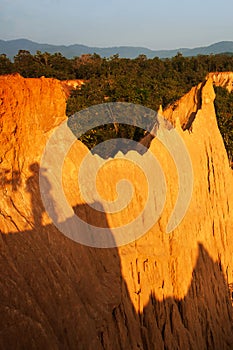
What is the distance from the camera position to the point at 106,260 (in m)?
7.07

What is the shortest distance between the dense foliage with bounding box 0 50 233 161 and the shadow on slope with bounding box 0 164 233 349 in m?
14.0

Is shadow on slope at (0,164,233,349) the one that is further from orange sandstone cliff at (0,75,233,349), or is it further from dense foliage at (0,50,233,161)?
dense foliage at (0,50,233,161)

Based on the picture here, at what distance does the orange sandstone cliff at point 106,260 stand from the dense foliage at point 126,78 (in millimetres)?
11458

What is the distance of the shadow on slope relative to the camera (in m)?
4.76

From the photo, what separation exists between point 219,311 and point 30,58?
51.7 m

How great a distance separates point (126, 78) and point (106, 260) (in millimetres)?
30144

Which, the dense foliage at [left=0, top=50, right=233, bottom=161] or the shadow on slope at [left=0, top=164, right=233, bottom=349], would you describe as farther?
the dense foliage at [left=0, top=50, right=233, bottom=161]

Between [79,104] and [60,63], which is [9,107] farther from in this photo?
[60,63]

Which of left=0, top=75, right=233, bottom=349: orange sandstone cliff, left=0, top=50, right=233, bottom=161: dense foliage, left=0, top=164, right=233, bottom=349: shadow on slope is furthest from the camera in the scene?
left=0, top=50, right=233, bottom=161: dense foliage

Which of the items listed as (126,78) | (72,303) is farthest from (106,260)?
(126,78)

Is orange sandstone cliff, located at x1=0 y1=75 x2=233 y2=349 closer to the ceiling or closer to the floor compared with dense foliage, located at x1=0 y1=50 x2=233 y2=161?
closer to the floor

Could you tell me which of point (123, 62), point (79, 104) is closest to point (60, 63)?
point (123, 62)

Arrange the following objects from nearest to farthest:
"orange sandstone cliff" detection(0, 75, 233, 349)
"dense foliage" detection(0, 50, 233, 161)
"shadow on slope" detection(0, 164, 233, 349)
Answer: "shadow on slope" detection(0, 164, 233, 349) < "orange sandstone cliff" detection(0, 75, 233, 349) < "dense foliage" detection(0, 50, 233, 161)

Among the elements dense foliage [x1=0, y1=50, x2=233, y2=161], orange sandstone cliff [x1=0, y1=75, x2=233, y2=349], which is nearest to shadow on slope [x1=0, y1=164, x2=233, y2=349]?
orange sandstone cliff [x1=0, y1=75, x2=233, y2=349]
